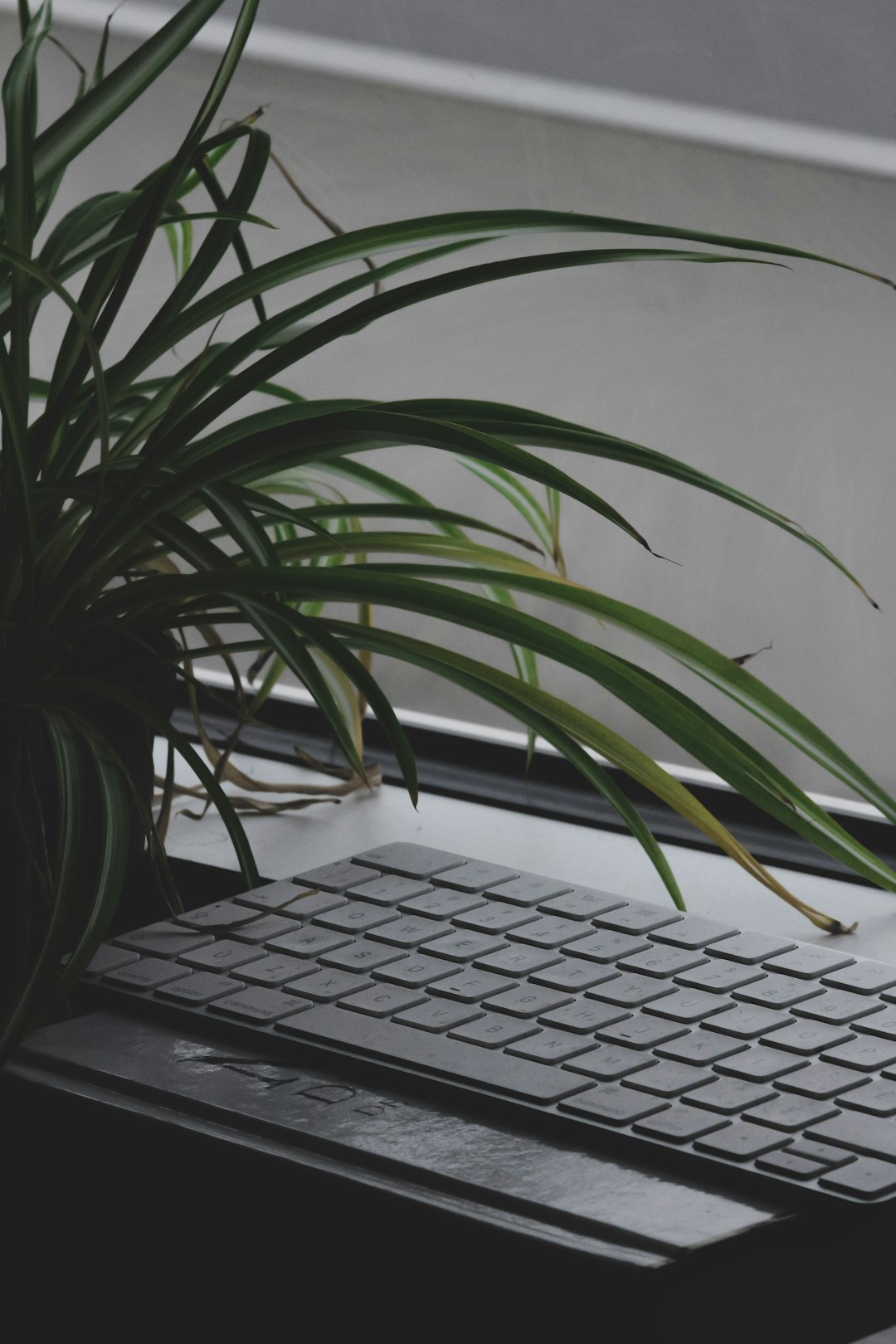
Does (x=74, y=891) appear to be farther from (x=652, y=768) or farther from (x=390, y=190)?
(x=390, y=190)

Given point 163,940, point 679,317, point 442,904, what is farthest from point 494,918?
point 679,317

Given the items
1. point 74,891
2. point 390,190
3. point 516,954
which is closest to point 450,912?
point 516,954

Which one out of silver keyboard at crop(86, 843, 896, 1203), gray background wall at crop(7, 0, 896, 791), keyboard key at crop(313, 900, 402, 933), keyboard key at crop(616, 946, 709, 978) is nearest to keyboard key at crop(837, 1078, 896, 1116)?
silver keyboard at crop(86, 843, 896, 1203)

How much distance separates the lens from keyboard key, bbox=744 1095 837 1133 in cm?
48

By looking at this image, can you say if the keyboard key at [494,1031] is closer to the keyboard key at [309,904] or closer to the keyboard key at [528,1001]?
the keyboard key at [528,1001]

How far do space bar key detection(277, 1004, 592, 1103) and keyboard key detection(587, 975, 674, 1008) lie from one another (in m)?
0.06

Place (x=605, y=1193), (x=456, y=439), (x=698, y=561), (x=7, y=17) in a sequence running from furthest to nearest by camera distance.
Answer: (x=7, y=17) → (x=698, y=561) → (x=456, y=439) → (x=605, y=1193)

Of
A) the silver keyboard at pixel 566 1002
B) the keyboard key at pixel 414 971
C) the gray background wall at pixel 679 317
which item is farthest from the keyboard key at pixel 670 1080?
the gray background wall at pixel 679 317

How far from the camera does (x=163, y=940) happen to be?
0.63m

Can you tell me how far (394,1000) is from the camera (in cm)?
58

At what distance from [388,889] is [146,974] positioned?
12 centimetres

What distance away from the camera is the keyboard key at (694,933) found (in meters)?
0.63

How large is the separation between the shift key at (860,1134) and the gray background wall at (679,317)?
1.31 ft

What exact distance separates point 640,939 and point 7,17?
2.60ft
